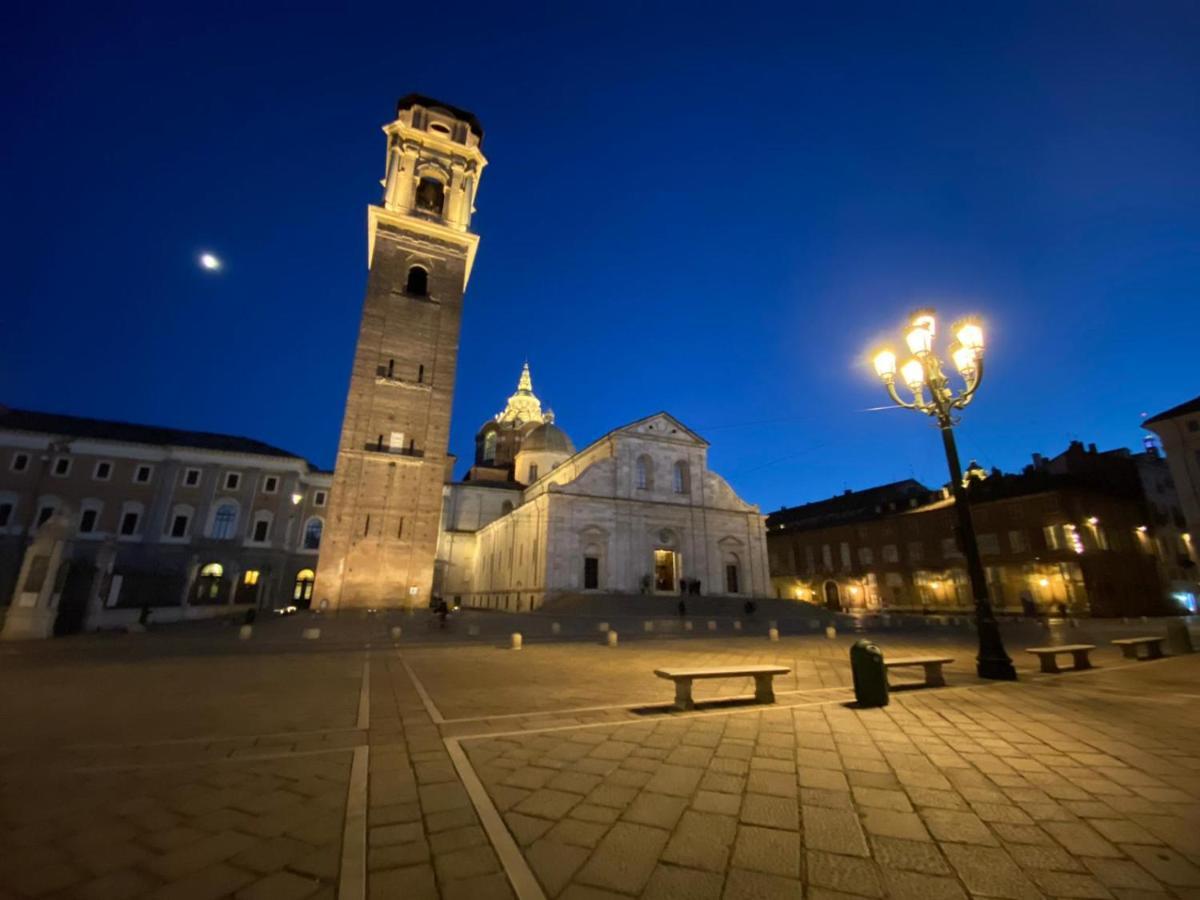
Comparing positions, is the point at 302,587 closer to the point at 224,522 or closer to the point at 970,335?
the point at 224,522

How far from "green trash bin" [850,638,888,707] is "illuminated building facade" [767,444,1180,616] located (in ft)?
110

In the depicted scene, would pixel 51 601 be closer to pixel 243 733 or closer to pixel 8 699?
pixel 8 699

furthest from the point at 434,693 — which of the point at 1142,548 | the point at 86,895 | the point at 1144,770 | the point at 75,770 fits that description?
the point at 1142,548

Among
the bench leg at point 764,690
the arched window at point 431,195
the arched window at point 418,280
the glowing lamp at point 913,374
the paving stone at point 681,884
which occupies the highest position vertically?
the arched window at point 431,195

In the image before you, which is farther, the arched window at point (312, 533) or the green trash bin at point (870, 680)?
the arched window at point (312, 533)

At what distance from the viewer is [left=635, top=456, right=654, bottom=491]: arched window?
37.3 meters

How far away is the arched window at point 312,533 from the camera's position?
4019 cm

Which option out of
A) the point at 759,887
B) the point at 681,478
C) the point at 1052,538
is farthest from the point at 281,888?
the point at 1052,538

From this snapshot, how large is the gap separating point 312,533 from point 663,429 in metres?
29.3

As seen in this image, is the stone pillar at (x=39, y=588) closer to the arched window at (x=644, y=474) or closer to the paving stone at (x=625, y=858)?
the paving stone at (x=625, y=858)

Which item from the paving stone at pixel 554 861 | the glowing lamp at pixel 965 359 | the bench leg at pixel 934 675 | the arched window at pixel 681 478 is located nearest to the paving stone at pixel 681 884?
the paving stone at pixel 554 861

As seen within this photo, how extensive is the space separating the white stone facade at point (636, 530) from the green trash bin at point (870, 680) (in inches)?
1032

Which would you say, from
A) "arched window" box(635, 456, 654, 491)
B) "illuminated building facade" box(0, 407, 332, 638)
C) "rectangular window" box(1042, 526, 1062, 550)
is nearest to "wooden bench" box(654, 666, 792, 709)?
"arched window" box(635, 456, 654, 491)

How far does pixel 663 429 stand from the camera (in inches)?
1529
